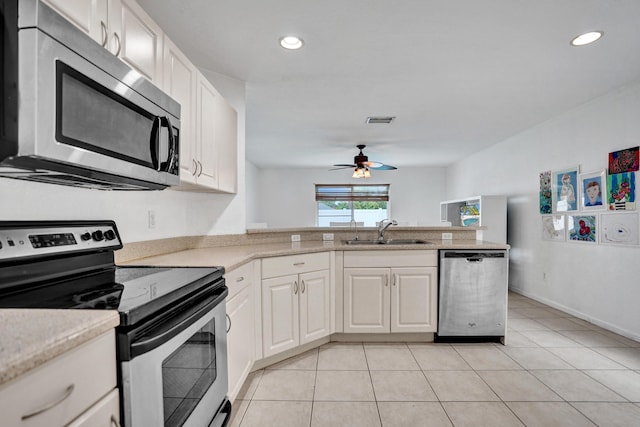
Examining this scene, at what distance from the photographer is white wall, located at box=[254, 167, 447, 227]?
8031 millimetres

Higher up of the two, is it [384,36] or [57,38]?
[384,36]

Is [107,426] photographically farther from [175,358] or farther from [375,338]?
[375,338]

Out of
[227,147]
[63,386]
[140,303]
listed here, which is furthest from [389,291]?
[63,386]

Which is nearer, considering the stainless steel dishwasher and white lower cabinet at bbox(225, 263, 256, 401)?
white lower cabinet at bbox(225, 263, 256, 401)

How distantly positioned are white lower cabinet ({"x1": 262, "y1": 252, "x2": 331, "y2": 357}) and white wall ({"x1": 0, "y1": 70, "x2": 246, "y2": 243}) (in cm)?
71

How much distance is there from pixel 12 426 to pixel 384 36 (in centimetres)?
248

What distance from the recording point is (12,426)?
1.81ft

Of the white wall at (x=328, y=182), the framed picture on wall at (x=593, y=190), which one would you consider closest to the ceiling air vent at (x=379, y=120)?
the framed picture on wall at (x=593, y=190)

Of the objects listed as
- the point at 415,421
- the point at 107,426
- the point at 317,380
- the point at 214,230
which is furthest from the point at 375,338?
the point at 107,426

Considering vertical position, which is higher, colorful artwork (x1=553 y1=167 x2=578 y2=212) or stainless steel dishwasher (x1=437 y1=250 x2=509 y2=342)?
colorful artwork (x1=553 y1=167 x2=578 y2=212)

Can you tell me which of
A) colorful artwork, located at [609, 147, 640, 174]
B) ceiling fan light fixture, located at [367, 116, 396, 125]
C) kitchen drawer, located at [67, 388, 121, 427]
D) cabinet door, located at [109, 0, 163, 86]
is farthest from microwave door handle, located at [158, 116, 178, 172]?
colorful artwork, located at [609, 147, 640, 174]

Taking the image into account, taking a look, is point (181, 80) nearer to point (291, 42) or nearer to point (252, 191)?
point (291, 42)

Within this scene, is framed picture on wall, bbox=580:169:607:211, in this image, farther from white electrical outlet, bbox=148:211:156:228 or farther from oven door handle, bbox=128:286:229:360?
white electrical outlet, bbox=148:211:156:228

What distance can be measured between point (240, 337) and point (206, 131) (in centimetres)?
137
